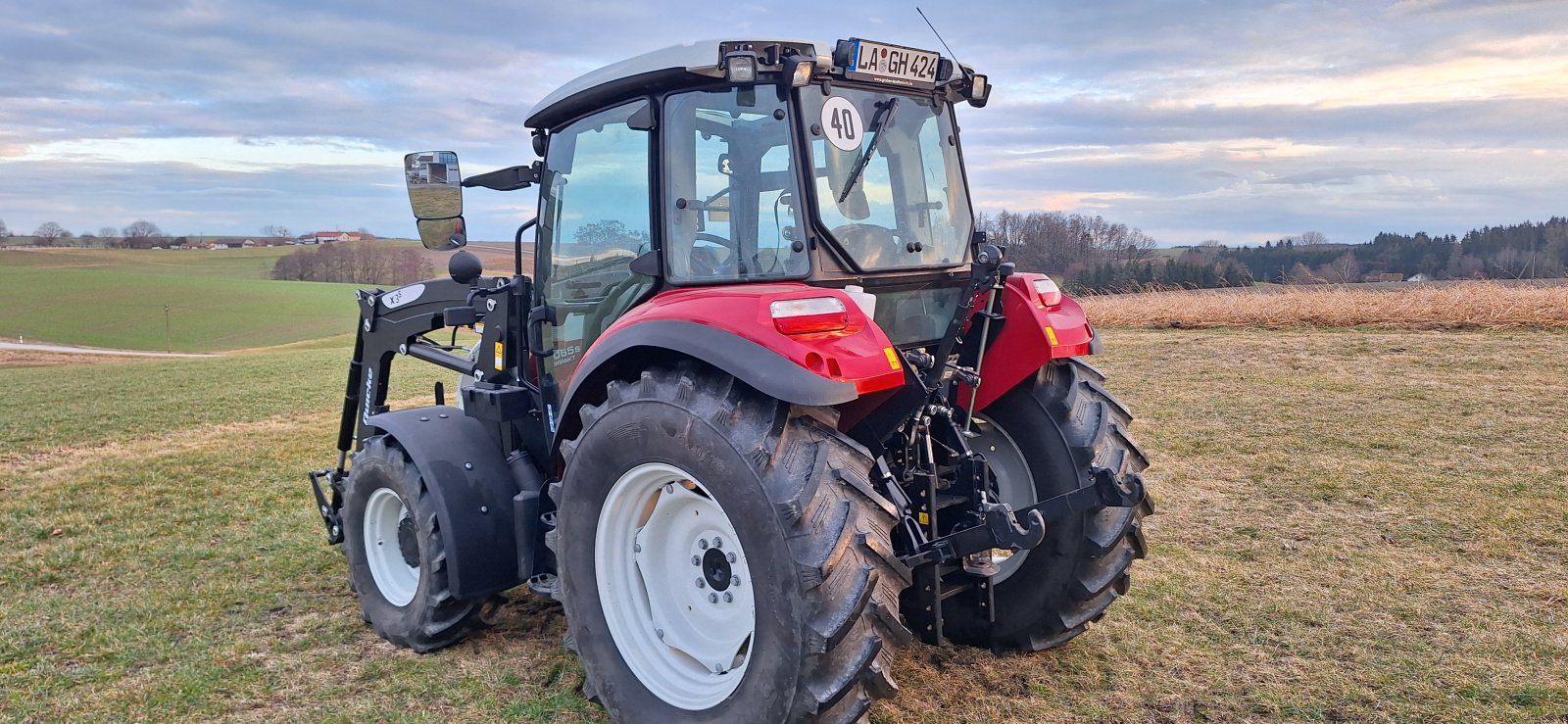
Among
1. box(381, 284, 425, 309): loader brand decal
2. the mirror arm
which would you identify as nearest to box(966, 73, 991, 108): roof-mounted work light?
the mirror arm

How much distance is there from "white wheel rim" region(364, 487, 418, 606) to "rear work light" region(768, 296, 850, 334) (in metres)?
2.44

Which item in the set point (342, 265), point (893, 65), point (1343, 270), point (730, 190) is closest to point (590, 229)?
point (730, 190)

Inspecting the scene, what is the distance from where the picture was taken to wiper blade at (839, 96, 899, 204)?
332 cm

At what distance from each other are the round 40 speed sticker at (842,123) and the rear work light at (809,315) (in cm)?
68

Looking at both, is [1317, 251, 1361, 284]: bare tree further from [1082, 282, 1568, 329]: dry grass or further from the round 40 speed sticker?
the round 40 speed sticker

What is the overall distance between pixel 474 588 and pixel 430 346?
154 cm

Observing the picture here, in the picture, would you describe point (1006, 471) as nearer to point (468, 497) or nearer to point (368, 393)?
point (468, 497)

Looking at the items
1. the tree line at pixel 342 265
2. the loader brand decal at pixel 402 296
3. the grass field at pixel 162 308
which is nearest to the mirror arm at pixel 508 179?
the loader brand decal at pixel 402 296

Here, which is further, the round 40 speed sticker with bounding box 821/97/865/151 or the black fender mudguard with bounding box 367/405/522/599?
the black fender mudguard with bounding box 367/405/522/599

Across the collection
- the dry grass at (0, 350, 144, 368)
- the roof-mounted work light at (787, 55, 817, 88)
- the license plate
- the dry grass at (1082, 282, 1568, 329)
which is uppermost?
the license plate

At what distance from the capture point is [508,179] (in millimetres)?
4289

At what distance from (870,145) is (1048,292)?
3.31 feet

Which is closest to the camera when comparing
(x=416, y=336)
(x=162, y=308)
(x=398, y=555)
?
(x=398, y=555)

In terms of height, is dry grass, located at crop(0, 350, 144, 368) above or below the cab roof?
below
